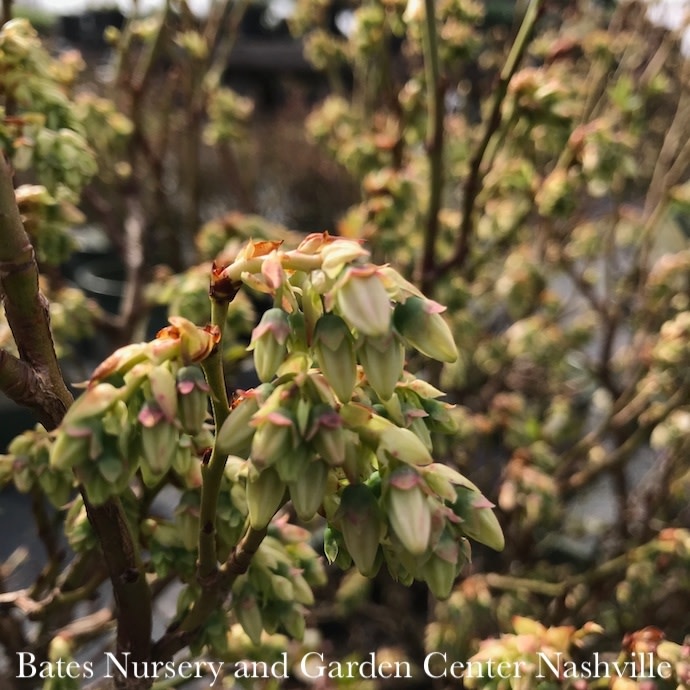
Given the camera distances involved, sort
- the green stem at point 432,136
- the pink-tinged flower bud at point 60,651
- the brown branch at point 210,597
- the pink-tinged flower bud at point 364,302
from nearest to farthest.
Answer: the pink-tinged flower bud at point 364,302, the brown branch at point 210,597, the pink-tinged flower bud at point 60,651, the green stem at point 432,136

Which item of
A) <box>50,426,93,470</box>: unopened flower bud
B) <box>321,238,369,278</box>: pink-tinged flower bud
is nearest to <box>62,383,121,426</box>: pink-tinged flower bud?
<box>50,426,93,470</box>: unopened flower bud

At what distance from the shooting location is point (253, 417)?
643mm

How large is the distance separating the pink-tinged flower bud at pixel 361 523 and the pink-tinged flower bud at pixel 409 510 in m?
0.02

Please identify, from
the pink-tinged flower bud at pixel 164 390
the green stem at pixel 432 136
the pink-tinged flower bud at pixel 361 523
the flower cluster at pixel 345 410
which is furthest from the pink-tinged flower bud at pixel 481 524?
the green stem at pixel 432 136

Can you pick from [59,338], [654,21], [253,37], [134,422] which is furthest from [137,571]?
[253,37]

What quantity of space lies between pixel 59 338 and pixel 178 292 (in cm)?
43

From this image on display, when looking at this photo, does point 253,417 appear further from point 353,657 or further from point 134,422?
point 353,657

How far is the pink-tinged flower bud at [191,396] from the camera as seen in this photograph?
64 centimetres

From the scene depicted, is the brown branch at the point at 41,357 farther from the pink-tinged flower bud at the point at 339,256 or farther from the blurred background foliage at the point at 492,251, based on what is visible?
the blurred background foliage at the point at 492,251

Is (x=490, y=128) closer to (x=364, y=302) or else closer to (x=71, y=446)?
(x=364, y=302)

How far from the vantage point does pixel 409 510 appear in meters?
0.63

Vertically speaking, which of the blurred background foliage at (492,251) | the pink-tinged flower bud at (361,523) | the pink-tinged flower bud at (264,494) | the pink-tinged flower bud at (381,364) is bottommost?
the pink-tinged flower bud at (361,523)

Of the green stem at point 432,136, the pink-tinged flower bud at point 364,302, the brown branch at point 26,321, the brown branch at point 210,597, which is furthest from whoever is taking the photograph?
the green stem at point 432,136

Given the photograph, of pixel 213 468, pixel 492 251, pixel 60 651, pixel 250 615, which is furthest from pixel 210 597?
pixel 492 251
